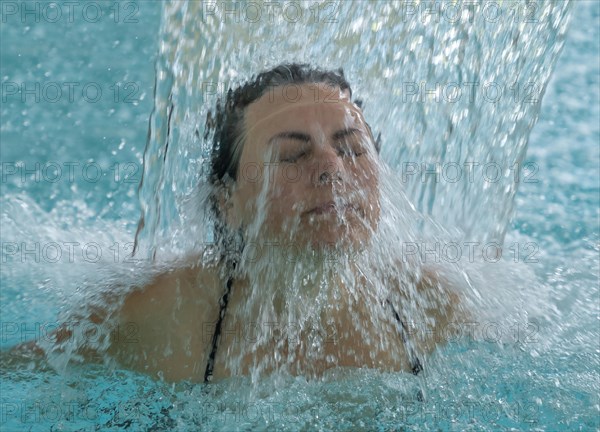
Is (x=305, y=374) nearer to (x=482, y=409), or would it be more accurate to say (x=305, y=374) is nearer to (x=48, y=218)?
(x=482, y=409)

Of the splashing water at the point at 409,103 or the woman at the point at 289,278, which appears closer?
the woman at the point at 289,278

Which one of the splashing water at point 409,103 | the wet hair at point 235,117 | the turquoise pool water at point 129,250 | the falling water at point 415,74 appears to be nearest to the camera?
the turquoise pool water at point 129,250

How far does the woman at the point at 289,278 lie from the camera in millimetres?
1795

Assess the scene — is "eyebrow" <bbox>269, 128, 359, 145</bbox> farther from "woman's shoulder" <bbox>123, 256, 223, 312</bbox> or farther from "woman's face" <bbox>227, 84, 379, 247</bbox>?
"woman's shoulder" <bbox>123, 256, 223, 312</bbox>

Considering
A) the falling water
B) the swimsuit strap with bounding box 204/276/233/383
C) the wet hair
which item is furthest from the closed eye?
the falling water

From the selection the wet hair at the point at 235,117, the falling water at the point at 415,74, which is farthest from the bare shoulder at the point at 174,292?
the falling water at the point at 415,74

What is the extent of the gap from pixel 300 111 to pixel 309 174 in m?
0.17

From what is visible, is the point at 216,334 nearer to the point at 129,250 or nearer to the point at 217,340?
the point at 217,340

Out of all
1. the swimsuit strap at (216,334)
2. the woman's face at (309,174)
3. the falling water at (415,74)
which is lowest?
the swimsuit strap at (216,334)

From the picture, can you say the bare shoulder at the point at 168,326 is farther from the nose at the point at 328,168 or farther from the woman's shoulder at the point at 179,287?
the nose at the point at 328,168

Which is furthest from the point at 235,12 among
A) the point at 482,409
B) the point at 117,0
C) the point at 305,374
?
the point at 482,409

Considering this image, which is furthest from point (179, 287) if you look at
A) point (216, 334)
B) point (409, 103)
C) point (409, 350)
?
point (409, 103)

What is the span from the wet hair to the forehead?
0.03m

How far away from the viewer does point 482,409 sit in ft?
5.35
